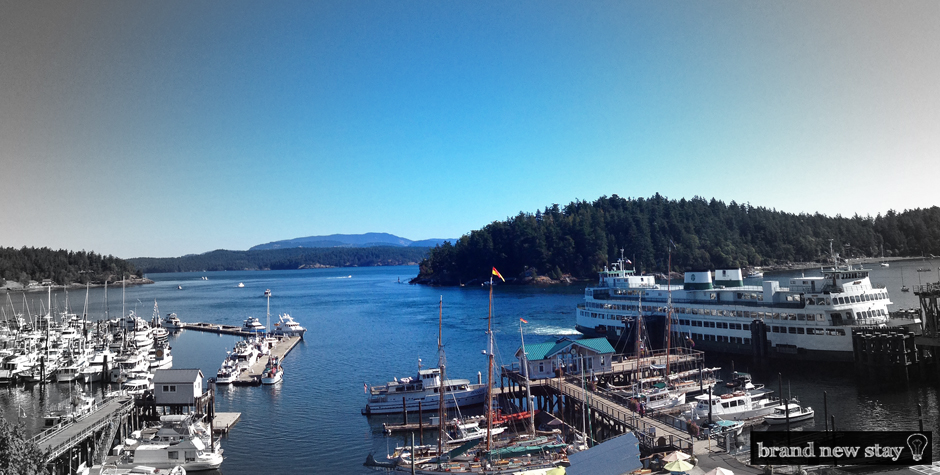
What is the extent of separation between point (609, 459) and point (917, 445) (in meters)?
12.2

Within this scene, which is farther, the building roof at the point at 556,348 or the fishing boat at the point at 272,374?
the fishing boat at the point at 272,374

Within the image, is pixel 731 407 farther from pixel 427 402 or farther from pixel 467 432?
pixel 427 402

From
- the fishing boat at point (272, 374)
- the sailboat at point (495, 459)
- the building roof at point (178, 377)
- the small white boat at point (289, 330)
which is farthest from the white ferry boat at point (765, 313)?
the small white boat at point (289, 330)

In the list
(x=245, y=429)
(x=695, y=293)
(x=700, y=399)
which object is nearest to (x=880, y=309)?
(x=695, y=293)

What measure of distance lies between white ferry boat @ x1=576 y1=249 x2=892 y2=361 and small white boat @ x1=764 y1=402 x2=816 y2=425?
15504 millimetres

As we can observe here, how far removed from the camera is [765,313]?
53875mm

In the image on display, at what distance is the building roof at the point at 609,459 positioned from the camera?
78.8 ft

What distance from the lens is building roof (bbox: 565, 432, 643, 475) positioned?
78.8 feet

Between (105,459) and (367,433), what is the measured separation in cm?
1494

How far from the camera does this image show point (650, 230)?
185 m

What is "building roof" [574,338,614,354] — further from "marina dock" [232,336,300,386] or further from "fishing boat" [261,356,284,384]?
"marina dock" [232,336,300,386]

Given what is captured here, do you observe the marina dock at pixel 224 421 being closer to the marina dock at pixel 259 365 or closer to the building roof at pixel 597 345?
the marina dock at pixel 259 365

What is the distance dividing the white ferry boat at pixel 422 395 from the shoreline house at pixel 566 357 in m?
4.39

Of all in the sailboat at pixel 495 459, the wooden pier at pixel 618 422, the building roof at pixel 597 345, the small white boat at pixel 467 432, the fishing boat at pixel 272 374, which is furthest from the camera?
the fishing boat at pixel 272 374
